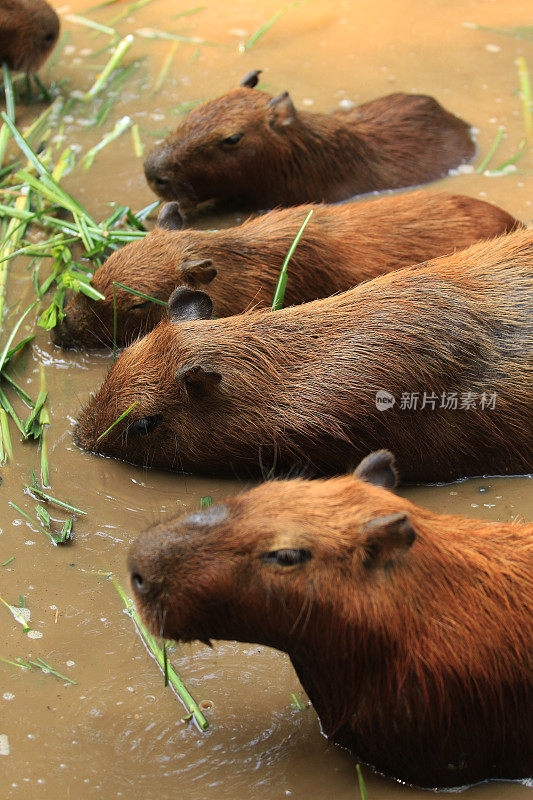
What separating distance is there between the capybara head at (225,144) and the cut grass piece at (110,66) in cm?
192

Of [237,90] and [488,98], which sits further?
[488,98]

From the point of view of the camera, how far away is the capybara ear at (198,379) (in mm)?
4992

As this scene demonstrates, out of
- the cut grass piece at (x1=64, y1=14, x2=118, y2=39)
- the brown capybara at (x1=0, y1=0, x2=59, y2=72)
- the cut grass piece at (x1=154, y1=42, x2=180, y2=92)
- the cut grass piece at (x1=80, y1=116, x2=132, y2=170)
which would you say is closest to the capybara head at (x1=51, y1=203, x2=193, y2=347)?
the cut grass piece at (x1=80, y1=116, x2=132, y2=170)

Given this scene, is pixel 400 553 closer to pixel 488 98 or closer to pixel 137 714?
pixel 137 714

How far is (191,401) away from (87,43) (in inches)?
236

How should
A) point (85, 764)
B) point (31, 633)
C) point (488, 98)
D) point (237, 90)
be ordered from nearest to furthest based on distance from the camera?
point (85, 764) < point (31, 633) < point (237, 90) < point (488, 98)

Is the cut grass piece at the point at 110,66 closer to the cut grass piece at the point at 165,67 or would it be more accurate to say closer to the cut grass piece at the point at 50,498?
the cut grass piece at the point at 165,67

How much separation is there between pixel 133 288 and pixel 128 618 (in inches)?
91.4

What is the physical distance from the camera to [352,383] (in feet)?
16.5

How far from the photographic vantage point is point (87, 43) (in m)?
9.75

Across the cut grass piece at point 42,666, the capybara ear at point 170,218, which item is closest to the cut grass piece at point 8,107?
the capybara ear at point 170,218

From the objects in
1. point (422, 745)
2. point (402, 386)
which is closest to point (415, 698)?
point (422, 745)

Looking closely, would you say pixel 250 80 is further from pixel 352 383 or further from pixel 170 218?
pixel 352 383

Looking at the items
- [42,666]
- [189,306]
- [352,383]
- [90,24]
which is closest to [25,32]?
[90,24]
